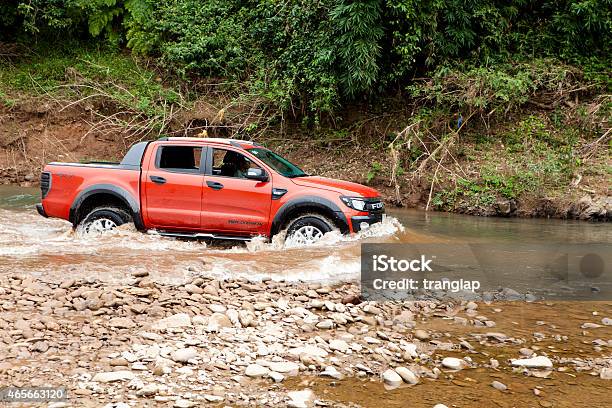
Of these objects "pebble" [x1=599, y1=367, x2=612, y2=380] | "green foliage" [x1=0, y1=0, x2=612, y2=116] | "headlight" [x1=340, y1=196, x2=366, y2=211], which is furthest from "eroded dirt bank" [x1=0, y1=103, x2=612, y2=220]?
"pebble" [x1=599, y1=367, x2=612, y2=380]

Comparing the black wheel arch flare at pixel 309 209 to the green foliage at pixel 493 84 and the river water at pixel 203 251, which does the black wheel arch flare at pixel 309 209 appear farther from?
the green foliage at pixel 493 84

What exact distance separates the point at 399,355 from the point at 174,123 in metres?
14.2

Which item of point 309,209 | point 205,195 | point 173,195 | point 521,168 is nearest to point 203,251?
point 205,195

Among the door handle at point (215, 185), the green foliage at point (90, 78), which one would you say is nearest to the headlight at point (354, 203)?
the door handle at point (215, 185)

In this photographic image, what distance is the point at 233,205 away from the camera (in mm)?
9094

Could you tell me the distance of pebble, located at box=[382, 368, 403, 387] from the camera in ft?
15.3

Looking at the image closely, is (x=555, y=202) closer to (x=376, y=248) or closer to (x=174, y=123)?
(x=376, y=248)

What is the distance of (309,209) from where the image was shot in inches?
353

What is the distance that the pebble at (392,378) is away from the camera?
4.65m

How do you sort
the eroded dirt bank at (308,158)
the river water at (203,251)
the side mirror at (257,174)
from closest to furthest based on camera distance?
the river water at (203,251), the side mirror at (257,174), the eroded dirt bank at (308,158)

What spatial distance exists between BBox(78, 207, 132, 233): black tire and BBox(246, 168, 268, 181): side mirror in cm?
200

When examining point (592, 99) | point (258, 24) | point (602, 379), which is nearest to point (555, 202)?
point (592, 99)

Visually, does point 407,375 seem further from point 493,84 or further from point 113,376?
point 493,84

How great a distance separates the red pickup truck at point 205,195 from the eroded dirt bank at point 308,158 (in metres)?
5.75
